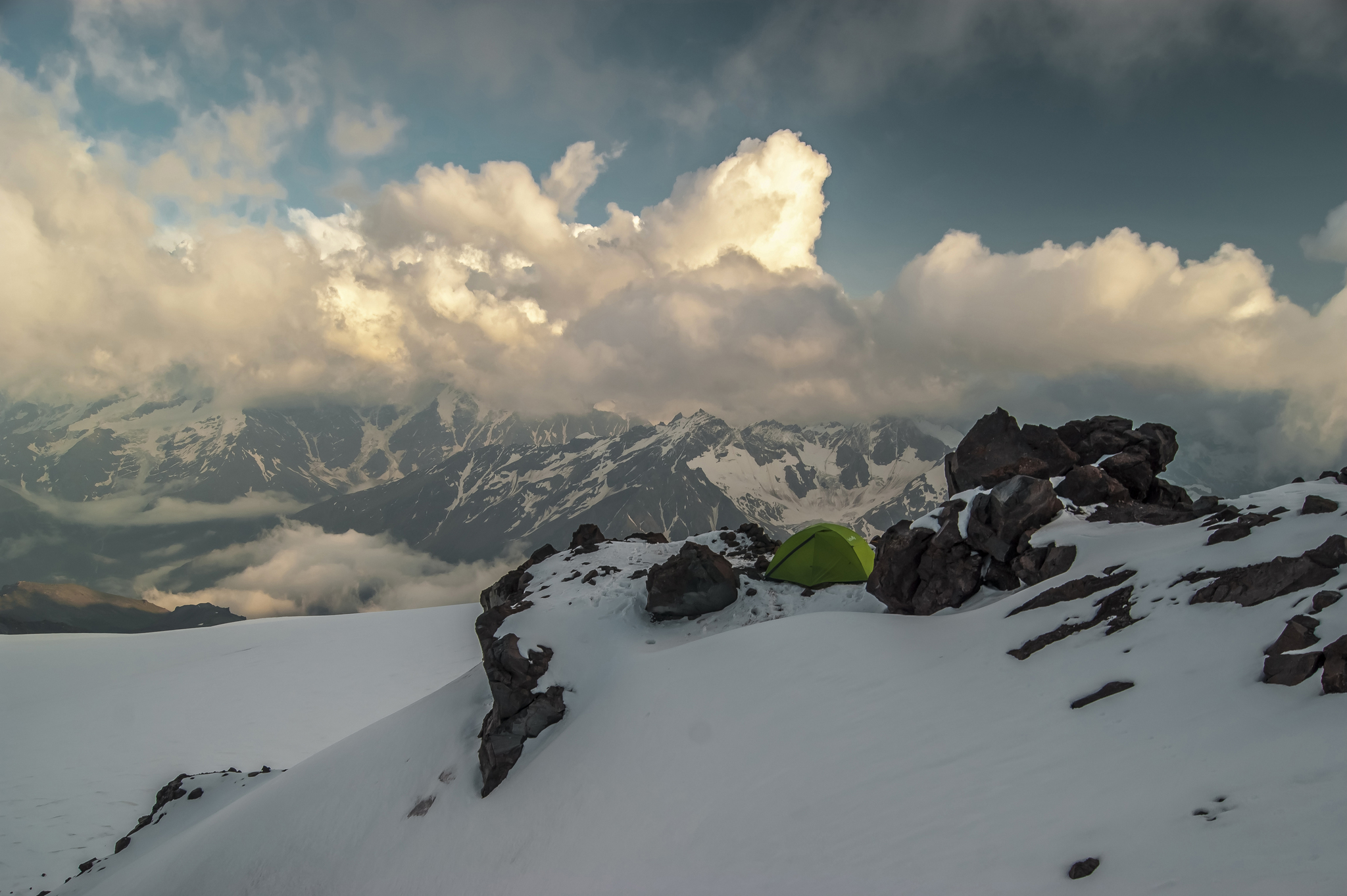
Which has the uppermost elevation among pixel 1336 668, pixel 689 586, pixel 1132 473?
pixel 689 586

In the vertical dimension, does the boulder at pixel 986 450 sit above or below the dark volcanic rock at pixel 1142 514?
above

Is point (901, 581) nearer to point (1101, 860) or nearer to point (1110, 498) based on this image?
point (1110, 498)

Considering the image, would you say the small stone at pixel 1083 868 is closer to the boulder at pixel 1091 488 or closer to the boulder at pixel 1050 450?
the boulder at pixel 1091 488

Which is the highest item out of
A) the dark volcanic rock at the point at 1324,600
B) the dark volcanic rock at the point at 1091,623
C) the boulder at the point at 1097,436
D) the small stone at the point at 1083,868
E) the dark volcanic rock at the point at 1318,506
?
the boulder at the point at 1097,436

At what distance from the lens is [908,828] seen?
9.46 metres

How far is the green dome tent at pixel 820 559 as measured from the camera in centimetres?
2584

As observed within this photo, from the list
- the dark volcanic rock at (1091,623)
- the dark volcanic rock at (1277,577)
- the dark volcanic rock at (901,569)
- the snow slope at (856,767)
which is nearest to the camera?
the snow slope at (856,767)

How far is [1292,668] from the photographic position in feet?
29.3

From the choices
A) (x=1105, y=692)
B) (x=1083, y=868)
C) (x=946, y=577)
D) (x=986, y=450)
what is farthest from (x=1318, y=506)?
(x=1083, y=868)

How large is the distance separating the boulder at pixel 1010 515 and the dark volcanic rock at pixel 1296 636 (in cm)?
944

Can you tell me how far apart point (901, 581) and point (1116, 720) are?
36.4ft

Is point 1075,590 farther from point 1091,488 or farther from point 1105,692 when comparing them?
point 1091,488

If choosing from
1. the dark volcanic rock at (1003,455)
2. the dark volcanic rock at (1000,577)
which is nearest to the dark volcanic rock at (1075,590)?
the dark volcanic rock at (1000,577)

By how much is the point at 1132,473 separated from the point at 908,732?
17678 millimetres
